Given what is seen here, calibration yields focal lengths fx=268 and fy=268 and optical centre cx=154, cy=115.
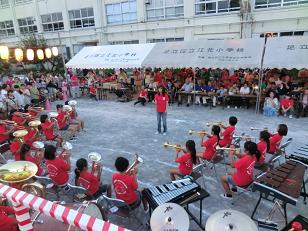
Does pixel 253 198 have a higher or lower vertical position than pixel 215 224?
lower

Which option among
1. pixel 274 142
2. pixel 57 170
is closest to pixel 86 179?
pixel 57 170

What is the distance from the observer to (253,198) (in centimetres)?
605

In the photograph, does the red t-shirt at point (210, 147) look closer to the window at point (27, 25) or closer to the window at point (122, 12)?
the window at point (122, 12)

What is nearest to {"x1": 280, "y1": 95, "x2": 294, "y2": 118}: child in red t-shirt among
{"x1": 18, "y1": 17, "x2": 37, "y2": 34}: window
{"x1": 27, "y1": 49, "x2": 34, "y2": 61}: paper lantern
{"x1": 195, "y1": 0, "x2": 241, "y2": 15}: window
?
{"x1": 195, "y1": 0, "x2": 241, "y2": 15}: window

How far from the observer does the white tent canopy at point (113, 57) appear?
14062mm

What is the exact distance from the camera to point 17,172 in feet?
16.4

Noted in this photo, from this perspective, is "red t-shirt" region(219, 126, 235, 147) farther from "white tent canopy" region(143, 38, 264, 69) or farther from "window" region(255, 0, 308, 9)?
"window" region(255, 0, 308, 9)

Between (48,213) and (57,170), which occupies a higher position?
(48,213)

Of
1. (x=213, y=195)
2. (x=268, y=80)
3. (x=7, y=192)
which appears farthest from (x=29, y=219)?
(x=268, y=80)

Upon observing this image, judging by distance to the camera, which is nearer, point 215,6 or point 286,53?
point 286,53

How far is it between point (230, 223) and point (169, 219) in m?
0.73

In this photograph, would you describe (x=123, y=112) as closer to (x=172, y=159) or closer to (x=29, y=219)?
(x=172, y=159)

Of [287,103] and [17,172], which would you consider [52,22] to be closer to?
[287,103]

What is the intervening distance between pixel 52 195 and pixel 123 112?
304 inches
